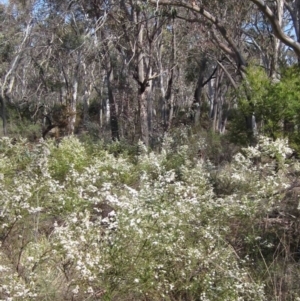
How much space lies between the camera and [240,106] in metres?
9.34

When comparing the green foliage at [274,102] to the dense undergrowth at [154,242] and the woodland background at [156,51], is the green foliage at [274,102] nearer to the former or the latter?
the woodland background at [156,51]

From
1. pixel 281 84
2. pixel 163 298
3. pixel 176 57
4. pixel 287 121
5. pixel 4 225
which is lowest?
pixel 163 298

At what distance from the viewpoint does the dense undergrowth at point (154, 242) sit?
3.84 metres

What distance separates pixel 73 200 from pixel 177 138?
6.70 metres

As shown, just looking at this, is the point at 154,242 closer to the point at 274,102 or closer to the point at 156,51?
the point at 274,102

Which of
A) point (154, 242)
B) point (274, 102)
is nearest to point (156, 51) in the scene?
point (274, 102)

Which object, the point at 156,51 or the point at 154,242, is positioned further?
the point at 156,51

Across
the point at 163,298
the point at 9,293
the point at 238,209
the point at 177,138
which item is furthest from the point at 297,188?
the point at 177,138

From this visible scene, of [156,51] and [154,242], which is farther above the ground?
[156,51]

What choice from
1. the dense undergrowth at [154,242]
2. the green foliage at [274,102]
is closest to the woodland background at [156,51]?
the green foliage at [274,102]

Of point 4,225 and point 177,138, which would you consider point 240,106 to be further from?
point 4,225

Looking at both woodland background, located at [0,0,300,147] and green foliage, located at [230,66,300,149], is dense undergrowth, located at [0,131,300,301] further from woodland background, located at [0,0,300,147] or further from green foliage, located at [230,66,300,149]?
woodland background, located at [0,0,300,147]

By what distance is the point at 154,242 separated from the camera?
12.5ft

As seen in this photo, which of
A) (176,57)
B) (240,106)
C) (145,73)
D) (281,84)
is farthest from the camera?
(176,57)
